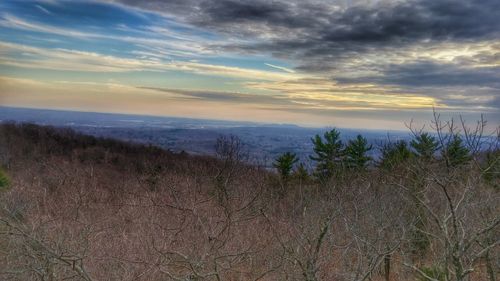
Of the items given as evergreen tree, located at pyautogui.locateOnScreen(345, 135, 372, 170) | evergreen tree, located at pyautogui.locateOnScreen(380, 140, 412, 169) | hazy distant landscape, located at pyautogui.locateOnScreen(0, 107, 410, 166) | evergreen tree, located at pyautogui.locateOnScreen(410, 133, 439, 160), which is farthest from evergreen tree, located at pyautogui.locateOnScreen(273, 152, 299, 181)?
evergreen tree, located at pyautogui.locateOnScreen(410, 133, 439, 160)

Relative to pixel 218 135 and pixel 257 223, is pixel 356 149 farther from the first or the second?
pixel 257 223

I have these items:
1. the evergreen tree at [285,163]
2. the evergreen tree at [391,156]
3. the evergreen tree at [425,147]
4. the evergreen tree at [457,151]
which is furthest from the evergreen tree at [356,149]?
the evergreen tree at [457,151]

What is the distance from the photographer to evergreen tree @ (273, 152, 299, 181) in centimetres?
3884

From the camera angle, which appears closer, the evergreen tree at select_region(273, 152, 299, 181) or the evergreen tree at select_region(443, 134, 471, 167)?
the evergreen tree at select_region(443, 134, 471, 167)

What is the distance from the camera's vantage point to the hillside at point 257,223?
7.93 metres

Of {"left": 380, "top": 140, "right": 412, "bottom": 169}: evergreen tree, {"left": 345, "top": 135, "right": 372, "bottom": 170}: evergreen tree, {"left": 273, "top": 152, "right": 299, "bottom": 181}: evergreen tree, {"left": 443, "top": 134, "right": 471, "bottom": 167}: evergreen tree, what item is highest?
{"left": 443, "top": 134, "right": 471, "bottom": 167}: evergreen tree

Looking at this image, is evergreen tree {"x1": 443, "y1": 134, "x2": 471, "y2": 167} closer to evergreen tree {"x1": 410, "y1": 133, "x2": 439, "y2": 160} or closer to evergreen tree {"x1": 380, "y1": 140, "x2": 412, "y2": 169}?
evergreen tree {"x1": 410, "y1": 133, "x2": 439, "y2": 160}

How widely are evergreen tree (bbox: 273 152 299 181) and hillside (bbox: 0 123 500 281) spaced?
718 cm

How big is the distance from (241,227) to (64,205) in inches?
415

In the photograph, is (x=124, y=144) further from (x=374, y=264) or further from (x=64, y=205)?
(x=374, y=264)

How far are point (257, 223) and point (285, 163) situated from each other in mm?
16503

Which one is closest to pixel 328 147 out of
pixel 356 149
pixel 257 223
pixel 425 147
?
pixel 356 149

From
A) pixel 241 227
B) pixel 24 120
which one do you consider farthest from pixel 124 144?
pixel 241 227

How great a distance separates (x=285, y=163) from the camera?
130 ft
